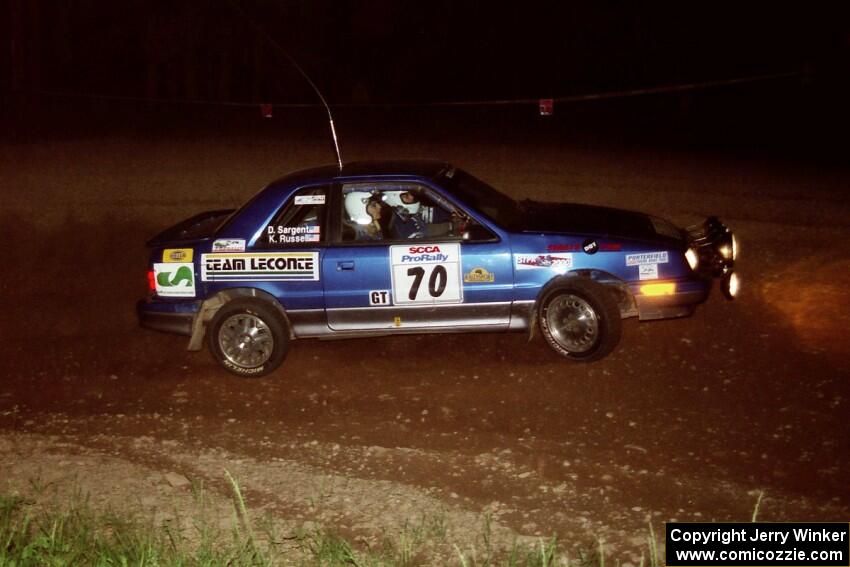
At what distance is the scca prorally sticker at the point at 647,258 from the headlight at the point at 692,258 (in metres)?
0.24

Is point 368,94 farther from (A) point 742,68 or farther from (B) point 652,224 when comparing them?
(B) point 652,224

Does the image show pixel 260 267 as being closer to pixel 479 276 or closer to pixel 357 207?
pixel 357 207

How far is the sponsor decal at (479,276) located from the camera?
7.68 meters

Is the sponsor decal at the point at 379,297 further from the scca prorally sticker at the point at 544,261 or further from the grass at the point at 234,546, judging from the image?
the grass at the point at 234,546

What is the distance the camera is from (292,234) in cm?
792

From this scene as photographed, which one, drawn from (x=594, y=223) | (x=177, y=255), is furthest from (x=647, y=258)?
(x=177, y=255)

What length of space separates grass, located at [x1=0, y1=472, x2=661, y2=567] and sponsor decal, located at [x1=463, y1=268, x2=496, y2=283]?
98.7 inches

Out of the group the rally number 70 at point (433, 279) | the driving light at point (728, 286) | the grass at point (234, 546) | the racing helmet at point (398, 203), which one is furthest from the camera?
the driving light at point (728, 286)

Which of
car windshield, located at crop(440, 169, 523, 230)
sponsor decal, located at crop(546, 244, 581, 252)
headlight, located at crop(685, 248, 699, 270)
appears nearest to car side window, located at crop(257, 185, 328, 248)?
car windshield, located at crop(440, 169, 523, 230)

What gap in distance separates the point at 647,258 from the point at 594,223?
23.4 inches

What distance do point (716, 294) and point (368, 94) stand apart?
18.3 metres

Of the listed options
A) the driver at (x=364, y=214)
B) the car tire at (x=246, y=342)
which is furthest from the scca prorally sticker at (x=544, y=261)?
the car tire at (x=246, y=342)

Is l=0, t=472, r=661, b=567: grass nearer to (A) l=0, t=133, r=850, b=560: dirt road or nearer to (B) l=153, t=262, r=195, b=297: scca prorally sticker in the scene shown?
(A) l=0, t=133, r=850, b=560: dirt road

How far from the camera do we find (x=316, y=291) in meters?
7.86
